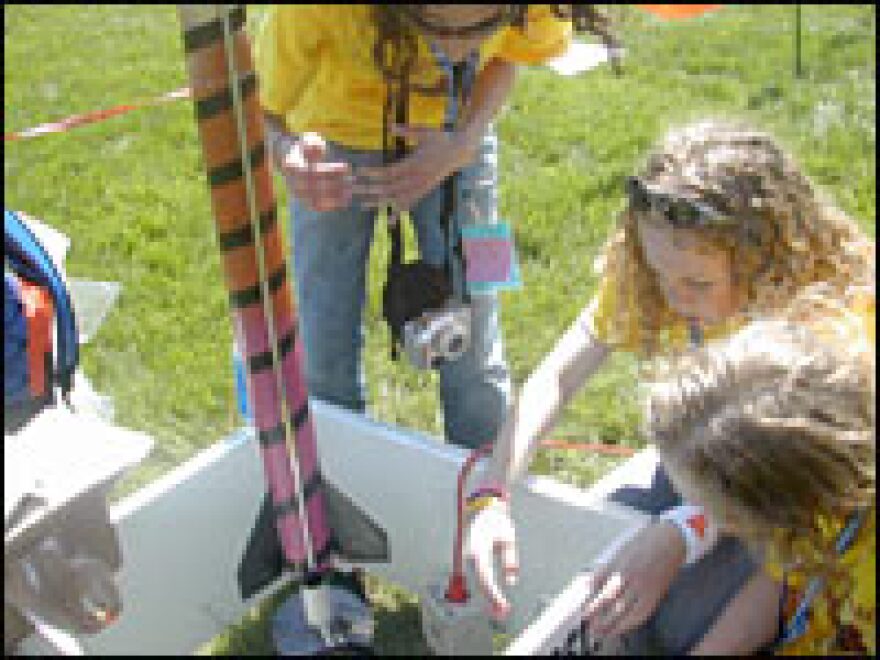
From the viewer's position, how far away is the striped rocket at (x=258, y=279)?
2.90 feet

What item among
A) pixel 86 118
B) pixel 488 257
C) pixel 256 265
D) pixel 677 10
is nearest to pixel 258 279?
pixel 256 265

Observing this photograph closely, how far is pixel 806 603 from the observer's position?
1.03 metres

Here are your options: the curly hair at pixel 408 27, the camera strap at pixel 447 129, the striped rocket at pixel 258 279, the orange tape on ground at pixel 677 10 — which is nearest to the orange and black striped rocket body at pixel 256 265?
the striped rocket at pixel 258 279

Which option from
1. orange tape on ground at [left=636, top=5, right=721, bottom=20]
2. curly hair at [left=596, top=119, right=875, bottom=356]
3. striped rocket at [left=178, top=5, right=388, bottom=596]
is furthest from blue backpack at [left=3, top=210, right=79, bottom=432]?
orange tape on ground at [left=636, top=5, right=721, bottom=20]

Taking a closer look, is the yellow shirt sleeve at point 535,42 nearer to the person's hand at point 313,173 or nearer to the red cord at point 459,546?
the person's hand at point 313,173

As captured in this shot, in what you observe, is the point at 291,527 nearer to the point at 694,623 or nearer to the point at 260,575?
the point at 260,575

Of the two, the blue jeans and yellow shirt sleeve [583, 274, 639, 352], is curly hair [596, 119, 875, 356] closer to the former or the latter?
yellow shirt sleeve [583, 274, 639, 352]

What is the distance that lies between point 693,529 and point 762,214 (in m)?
0.30

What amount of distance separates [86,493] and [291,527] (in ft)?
0.79

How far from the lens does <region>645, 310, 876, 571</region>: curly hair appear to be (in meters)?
0.92

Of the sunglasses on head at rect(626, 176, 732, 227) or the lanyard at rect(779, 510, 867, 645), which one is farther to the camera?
the sunglasses on head at rect(626, 176, 732, 227)

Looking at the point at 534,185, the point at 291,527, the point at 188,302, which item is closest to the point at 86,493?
the point at 291,527

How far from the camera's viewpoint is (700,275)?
1160mm

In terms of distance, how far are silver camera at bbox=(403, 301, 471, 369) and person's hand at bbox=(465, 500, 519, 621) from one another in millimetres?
326
